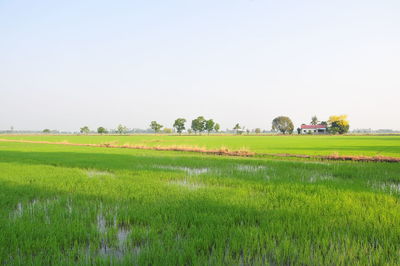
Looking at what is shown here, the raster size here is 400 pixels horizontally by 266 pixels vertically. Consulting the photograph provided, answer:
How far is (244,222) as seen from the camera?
13.3ft

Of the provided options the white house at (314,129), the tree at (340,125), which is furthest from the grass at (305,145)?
the white house at (314,129)

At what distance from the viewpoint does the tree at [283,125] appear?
128 meters

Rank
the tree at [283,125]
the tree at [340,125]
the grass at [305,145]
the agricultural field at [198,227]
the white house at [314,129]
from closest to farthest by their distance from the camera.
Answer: the agricultural field at [198,227] < the grass at [305,145] < the tree at [340,125] < the white house at [314,129] < the tree at [283,125]

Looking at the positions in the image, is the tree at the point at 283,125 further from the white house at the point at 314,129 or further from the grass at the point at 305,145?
the grass at the point at 305,145

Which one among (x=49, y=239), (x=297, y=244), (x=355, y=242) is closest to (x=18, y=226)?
(x=49, y=239)

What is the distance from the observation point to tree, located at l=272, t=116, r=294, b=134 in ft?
419

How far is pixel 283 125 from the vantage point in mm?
129625

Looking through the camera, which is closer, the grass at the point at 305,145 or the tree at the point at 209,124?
the grass at the point at 305,145

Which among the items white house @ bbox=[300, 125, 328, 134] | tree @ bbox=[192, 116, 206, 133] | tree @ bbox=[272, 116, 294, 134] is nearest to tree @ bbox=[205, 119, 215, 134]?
tree @ bbox=[192, 116, 206, 133]

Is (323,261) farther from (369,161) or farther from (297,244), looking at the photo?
(369,161)

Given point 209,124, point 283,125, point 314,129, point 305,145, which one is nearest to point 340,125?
point 314,129

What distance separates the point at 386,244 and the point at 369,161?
14051mm

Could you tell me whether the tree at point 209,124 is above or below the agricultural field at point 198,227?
above

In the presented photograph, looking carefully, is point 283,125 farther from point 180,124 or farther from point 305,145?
point 305,145
